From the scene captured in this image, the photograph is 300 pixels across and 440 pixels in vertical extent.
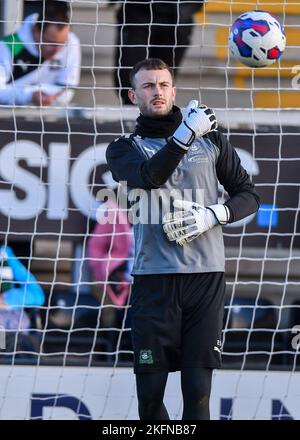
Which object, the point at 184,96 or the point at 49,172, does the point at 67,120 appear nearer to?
the point at 49,172

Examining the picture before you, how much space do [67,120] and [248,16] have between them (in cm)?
142

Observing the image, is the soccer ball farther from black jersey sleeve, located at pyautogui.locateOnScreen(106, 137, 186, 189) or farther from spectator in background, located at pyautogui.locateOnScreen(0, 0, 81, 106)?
spectator in background, located at pyautogui.locateOnScreen(0, 0, 81, 106)

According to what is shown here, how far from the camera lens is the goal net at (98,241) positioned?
5492mm

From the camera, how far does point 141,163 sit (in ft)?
13.6

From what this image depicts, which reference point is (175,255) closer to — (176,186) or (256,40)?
(176,186)

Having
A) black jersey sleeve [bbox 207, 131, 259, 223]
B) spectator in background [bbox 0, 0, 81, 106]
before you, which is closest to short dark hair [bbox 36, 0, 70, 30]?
spectator in background [bbox 0, 0, 81, 106]

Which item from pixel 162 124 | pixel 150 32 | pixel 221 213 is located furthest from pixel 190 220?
pixel 150 32

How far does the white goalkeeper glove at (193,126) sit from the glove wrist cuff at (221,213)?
31cm

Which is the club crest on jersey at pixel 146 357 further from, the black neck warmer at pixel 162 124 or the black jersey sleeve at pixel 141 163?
the black neck warmer at pixel 162 124

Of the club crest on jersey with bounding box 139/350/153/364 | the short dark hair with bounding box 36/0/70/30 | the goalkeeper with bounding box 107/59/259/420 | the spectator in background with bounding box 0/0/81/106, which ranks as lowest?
the club crest on jersey with bounding box 139/350/153/364

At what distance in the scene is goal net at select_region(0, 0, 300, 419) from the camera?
5492 mm

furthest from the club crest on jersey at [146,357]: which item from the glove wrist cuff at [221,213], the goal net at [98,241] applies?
the goal net at [98,241]

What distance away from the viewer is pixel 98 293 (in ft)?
22.1

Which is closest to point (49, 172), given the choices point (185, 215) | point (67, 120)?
point (67, 120)
